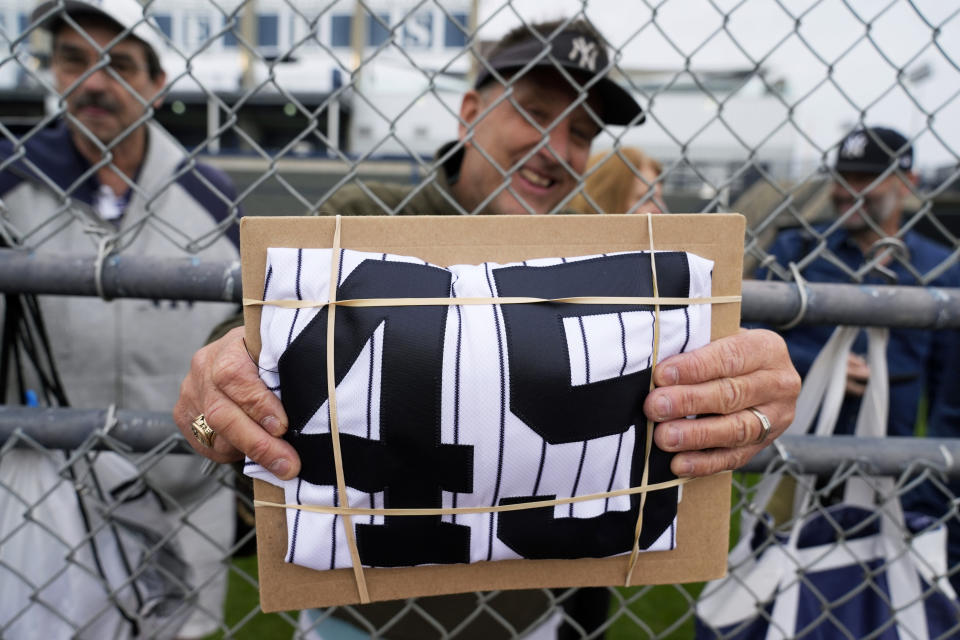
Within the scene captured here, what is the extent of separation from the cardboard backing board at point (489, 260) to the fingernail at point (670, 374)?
10 centimetres

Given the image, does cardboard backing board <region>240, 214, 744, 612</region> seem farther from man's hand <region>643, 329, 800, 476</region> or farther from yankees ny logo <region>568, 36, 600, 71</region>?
yankees ny logo <region>568, 36, 600, 71</region>

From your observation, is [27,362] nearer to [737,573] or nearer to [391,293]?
[391,293]

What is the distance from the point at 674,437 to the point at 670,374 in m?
0.08

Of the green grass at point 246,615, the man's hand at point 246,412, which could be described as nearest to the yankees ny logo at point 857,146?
the man's hand at point 246,412

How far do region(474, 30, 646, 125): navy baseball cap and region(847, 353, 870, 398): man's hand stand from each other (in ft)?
2.81

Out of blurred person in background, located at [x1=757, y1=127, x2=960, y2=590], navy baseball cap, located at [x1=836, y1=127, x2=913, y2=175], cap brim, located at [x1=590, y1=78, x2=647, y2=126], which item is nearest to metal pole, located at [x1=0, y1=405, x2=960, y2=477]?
cap brim, located at [x1=590, y1=78, x2=647, y2=126]

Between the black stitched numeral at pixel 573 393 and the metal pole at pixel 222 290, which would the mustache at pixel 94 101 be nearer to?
the metal pole at pixel 222 290

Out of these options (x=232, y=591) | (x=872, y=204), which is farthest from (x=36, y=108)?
(x=872, y=204)

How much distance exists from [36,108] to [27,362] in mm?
27784

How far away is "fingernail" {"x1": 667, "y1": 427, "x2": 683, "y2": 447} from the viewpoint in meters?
0.74

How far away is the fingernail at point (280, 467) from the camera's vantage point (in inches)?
28.1

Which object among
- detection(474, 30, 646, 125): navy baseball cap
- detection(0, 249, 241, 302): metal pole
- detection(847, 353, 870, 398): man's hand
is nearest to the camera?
detection(0, 249, 241, 302): metal pole

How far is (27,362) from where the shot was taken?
142cm

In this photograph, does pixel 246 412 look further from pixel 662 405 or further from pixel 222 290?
pixel 662 405
